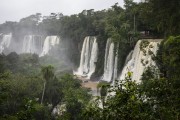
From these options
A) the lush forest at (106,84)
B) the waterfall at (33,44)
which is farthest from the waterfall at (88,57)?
the waterfall at (33,44)

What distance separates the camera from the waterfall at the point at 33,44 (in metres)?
67.1

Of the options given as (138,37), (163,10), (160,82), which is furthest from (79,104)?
(160,82)

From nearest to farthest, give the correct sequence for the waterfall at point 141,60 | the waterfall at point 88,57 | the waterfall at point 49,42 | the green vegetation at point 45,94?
the green vegetation at point 45,94 → the waterfall at point 141,60 → the waterfall at point 88,57 → the waterfall at point 49,42

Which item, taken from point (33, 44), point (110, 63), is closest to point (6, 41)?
Result: point (33, 44)

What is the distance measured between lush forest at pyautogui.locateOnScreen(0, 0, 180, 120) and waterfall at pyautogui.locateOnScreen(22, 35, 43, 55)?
12.7 ft

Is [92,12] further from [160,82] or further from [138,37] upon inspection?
[160,82]

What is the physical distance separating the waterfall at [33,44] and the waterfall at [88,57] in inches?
709

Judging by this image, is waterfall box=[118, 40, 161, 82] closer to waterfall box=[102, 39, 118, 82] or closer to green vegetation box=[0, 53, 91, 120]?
waterfall box=[102, 39, 118, 82]

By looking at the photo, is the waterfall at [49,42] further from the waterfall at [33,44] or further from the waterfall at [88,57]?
the waterfall at [88,57]

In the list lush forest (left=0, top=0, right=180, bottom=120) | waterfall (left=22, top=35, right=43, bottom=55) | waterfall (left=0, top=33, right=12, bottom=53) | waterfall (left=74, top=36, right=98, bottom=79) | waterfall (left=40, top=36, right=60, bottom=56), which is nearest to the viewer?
lush forest (left=0, top=0, right=180, bottom=120)

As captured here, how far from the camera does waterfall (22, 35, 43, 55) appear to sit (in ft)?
220

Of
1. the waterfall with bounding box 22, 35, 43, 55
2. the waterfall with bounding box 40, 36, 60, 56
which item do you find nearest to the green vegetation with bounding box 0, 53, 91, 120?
the waterfall with bounding box 40, 36, 60, 56

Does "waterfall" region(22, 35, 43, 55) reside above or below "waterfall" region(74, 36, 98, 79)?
above

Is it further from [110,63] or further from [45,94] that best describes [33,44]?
[45,94]
